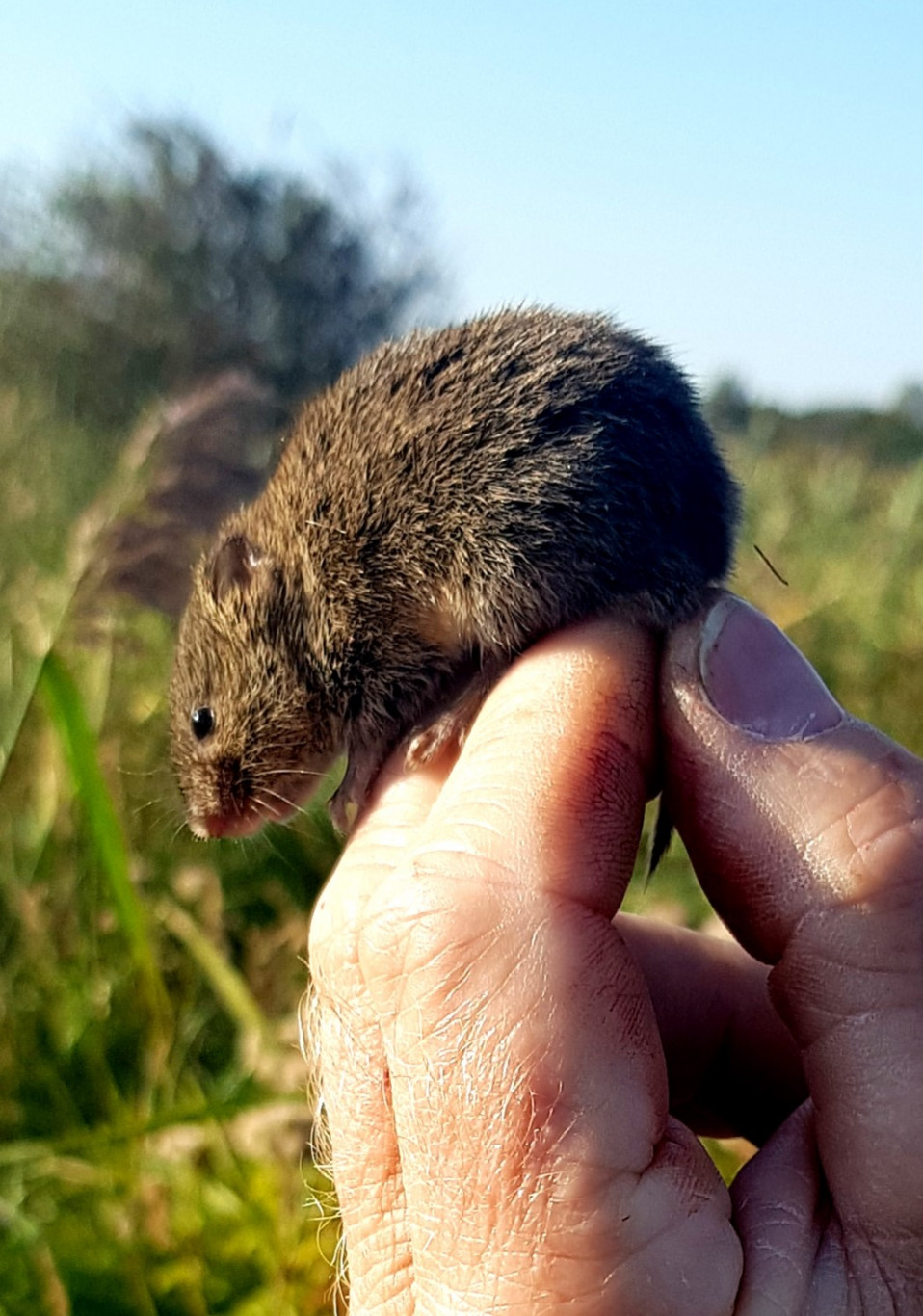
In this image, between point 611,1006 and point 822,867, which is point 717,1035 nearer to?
point 822,867

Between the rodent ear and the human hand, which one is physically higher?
the rodent ear

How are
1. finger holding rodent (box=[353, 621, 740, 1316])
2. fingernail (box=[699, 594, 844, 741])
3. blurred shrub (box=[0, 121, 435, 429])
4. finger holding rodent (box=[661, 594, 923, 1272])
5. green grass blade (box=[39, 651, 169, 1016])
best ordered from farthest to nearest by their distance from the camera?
blurred shrub (box=[0, 121, 435, 429])
green grass blade (box=[39, 651, 169, 1016])
fingernail (box=[699, 594, 844, 741])
finger holding rodent (box=[661, 594, 923, 1272])
finger holding rodent (box=[353, 621, 740, 1316])

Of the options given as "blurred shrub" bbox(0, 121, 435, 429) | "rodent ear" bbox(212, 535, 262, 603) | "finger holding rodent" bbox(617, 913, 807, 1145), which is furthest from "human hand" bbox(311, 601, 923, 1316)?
"blurred shrub" bbox(0, 121, 435, 429)

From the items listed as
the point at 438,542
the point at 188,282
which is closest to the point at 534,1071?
the point at 438,542

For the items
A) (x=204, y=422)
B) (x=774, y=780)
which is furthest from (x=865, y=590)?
(x=774, y=780)

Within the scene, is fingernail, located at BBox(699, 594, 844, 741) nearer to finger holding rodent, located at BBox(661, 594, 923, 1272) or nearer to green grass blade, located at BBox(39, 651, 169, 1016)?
finger holding rodent, located at BBox(661, 594, 923, 1272)

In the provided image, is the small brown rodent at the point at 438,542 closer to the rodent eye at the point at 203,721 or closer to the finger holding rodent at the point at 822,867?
the rodent eye at the point at 203,721

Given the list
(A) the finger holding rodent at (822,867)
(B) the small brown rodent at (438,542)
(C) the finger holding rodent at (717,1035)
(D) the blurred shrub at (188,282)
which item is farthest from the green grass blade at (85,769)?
(D) the blurred shrub at (188,282)
